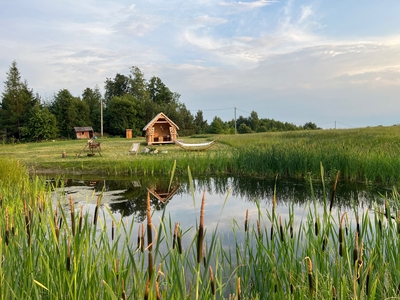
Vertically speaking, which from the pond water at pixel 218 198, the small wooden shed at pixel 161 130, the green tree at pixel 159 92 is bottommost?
the pond water at pixel 218 198

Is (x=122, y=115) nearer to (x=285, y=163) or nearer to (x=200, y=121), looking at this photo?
(x=200, y=121)

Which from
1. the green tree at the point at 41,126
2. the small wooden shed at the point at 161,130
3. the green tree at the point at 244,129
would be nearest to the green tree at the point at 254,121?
the green tree at the point at 244,129

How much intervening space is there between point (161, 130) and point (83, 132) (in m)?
15.6

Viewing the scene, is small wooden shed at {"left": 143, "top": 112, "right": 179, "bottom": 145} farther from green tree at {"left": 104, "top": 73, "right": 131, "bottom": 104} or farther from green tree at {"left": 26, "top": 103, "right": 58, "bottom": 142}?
green tree at {"left": 104, "top": 73, "right": 131, "bottom": 104}

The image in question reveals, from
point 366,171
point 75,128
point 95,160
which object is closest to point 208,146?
point 95,160

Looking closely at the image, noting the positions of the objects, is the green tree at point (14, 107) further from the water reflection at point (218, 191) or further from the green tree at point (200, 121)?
the water reflection at point (218, 191)

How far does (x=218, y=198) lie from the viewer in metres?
7.82

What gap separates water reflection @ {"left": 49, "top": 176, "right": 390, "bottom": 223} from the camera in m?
6.72

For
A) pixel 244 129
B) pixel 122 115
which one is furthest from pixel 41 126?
pixel 244 129

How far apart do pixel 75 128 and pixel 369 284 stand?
35.8 metres

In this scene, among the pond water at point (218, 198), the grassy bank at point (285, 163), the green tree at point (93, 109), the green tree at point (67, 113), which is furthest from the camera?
the green tree at point (93, 109)

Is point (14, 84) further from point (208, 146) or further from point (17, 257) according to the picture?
point (17, 257)

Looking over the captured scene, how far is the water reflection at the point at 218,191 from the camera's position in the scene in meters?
6.72

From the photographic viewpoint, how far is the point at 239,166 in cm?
1117
